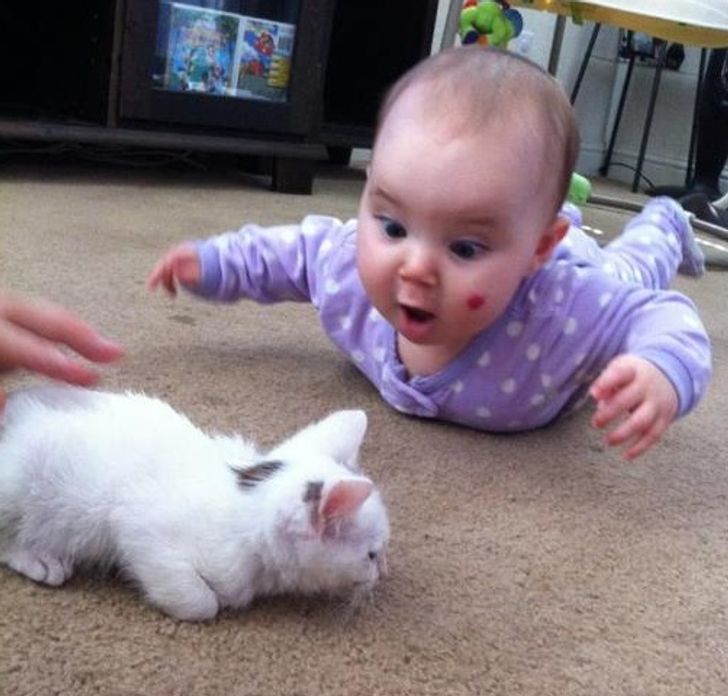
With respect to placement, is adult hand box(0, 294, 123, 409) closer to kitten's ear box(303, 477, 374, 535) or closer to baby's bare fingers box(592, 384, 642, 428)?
kitten's ear box(303, 477, 374, 535)

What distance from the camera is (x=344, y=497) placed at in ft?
1.74

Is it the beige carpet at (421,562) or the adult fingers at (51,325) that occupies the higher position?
the adult fingers at (51,325)

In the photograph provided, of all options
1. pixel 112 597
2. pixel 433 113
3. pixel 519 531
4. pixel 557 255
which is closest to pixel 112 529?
pixel 112 597

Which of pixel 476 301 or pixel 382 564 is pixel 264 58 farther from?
pixel 382 564

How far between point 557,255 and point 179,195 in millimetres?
974

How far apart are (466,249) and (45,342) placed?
388 mm

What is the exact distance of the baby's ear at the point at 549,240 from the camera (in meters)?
0.87

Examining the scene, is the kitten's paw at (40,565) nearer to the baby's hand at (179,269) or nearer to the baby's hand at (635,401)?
the baby's hand at (635,401)

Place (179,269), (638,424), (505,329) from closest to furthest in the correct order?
1. (638,424)
2. (505,329)
3. (179,269)

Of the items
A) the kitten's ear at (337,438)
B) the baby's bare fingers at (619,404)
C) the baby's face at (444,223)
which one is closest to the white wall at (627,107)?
the baby's face at (444,223)

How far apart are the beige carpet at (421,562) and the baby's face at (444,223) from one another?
0.13 metres

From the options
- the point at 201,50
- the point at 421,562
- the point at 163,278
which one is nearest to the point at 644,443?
the point at 421,562

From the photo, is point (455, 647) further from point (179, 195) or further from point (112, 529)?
point (179, 195)

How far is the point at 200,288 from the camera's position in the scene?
103 centimetres
